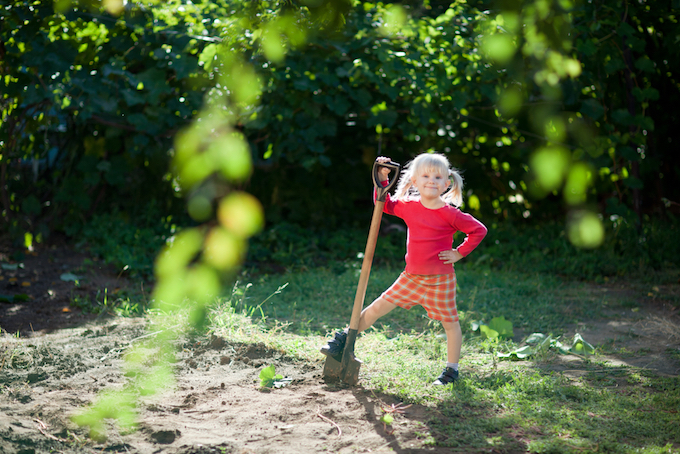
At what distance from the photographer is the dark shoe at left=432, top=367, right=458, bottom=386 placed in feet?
8.94

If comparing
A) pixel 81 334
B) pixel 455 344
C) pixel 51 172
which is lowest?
pixel 81 334

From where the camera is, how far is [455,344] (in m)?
2.79

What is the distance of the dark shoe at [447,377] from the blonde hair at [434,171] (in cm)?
81

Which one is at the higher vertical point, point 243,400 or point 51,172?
point 51,172

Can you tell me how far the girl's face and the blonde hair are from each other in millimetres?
10

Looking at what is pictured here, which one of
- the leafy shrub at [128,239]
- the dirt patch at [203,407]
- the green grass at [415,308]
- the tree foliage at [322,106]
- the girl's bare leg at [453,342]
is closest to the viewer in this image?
the dirt patch at [203,407]

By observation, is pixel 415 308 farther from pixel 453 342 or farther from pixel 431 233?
pixel 431 233

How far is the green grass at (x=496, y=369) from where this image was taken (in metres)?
2.22

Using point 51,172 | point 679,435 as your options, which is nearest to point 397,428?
point 679,435

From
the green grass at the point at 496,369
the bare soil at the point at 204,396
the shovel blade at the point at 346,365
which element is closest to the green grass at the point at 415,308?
the green grass at the point at 496,369

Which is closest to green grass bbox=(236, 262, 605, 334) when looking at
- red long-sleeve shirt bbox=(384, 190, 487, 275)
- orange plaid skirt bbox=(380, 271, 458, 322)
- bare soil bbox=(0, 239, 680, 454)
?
bare soil bbox=(0, 239, 680, 454)

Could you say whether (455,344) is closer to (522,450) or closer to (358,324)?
(358,324)

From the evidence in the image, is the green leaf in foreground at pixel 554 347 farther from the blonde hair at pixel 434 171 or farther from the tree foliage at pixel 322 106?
the tree foliage at pixel 322 106

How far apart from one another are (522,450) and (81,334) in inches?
102
